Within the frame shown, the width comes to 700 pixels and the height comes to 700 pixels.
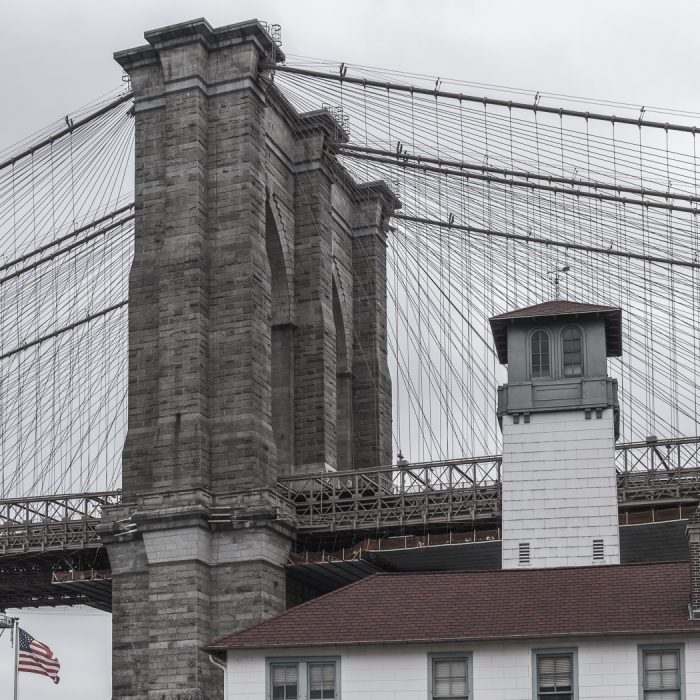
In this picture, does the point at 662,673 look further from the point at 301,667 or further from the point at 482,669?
the point at 301,667

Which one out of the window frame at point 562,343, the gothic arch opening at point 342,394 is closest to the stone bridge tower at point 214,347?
the gothic arch opening at point 342,394

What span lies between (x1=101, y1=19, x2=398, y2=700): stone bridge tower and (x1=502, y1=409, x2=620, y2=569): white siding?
11160 millimetres

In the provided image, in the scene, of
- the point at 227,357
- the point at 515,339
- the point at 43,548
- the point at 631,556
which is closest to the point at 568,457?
the point at 515,339

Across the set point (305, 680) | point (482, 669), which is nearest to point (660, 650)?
point (482, 669)

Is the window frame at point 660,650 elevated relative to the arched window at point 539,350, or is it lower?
lower

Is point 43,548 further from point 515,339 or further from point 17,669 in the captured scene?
point 515,339

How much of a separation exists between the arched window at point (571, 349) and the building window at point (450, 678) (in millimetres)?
22559

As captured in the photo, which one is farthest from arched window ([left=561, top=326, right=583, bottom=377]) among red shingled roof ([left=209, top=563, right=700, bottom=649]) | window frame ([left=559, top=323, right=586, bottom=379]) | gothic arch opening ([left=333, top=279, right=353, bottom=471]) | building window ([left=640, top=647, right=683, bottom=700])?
gothic arch opening ([left=333, top=279, right=353, bottom=471])

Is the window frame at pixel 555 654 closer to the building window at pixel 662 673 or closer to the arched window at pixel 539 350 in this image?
the building window at pixel 662 673

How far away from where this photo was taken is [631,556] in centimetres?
6962

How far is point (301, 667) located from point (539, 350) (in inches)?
923

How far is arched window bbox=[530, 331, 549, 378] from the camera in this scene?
2514 inches

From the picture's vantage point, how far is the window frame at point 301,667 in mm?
43406

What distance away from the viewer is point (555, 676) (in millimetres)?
42219
